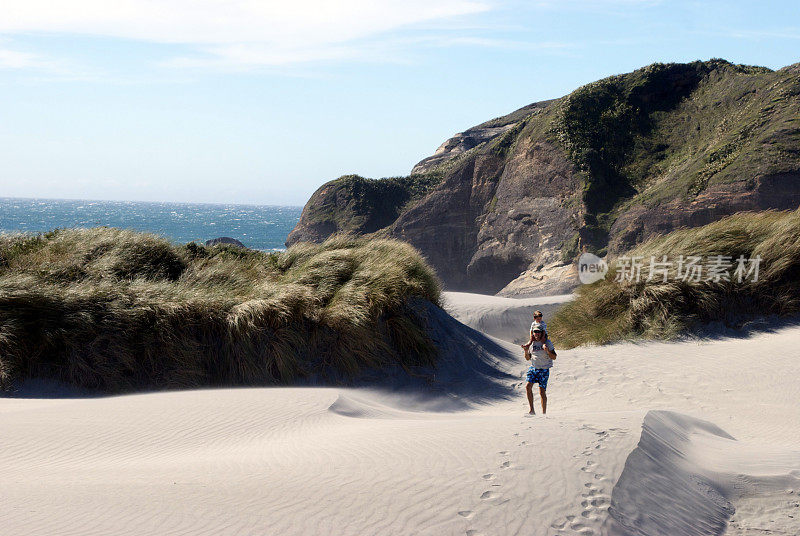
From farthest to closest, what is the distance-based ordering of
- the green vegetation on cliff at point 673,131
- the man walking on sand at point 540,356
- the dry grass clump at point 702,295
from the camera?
the green vegetation on cliff at point 673,131
the dry grass clump at point 702,295
the man walking on sand at point 540,356

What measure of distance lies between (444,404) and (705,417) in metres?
3.50

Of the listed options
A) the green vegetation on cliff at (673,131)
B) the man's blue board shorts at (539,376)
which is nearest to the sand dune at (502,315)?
the man's blue board shorts at (539,376)

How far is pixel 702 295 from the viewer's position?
11.2m

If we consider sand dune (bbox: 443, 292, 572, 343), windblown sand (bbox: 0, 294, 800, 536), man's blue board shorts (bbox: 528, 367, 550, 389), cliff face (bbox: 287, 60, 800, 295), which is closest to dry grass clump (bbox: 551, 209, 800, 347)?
sand dune (bbox: 443, 292, 572, 343)

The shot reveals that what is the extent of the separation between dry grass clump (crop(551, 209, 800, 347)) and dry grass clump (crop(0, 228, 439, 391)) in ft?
12.8

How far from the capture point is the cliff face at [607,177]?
23266 millimetres

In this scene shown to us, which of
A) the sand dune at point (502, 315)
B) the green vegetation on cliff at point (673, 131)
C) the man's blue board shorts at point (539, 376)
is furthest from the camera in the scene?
the green vegetation on cliff at point (673, 131)

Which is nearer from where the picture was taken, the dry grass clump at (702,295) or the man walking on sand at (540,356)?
the man walking on sand at (540,356)

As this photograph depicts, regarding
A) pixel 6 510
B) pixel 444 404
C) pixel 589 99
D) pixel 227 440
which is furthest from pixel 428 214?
pixel 6 510

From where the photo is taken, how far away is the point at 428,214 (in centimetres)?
3428

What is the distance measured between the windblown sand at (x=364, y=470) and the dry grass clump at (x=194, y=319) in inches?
34.0

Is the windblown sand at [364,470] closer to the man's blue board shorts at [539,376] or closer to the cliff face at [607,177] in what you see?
the man's blue board shorts at [539,376]

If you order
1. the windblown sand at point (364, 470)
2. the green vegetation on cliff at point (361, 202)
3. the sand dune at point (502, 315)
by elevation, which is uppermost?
the green vegetation on cliff at point (361, 202)

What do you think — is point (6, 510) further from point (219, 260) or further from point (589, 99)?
point (589, 99)
